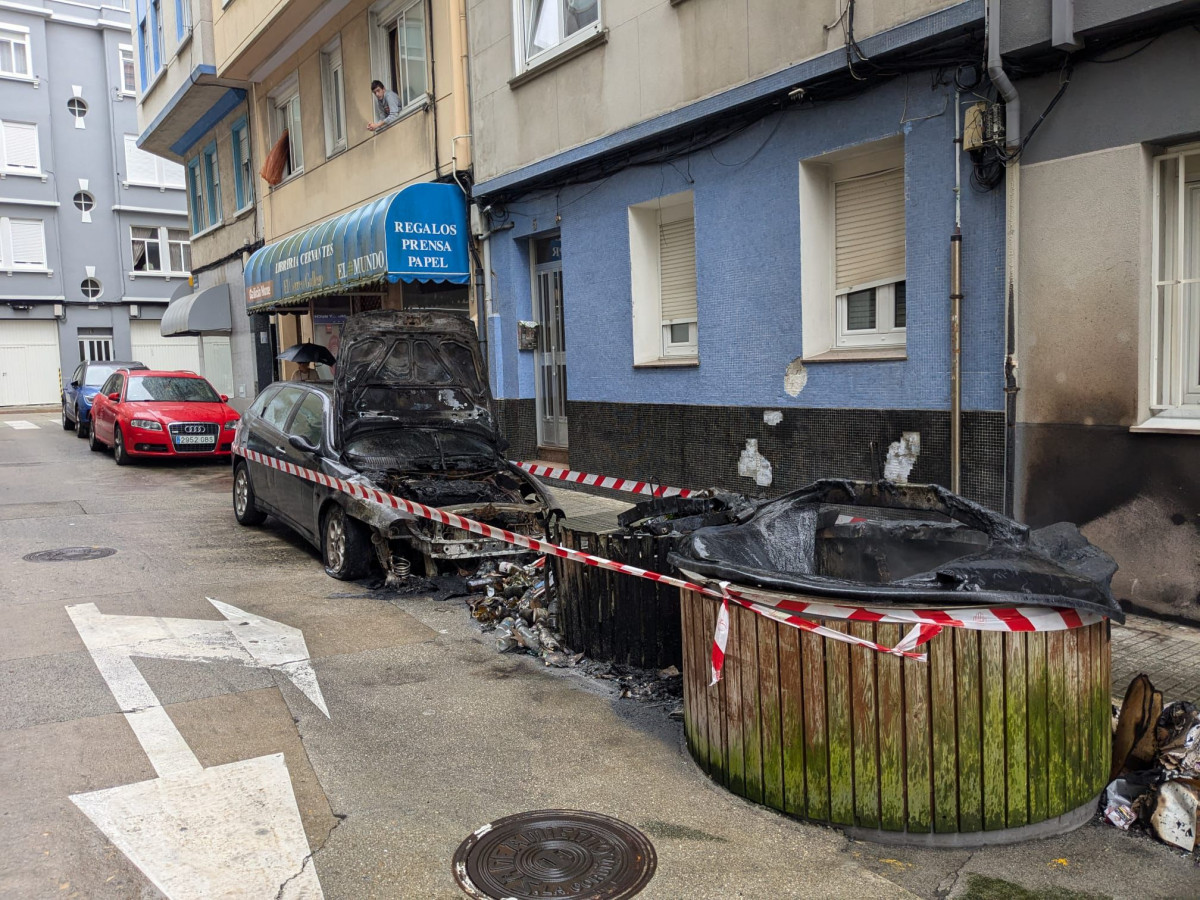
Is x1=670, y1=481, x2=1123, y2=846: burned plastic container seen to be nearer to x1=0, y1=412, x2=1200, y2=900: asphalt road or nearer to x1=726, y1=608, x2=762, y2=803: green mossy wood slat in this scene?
x1=726, y1=608, x2=762, y2=803: green mossy wood slat

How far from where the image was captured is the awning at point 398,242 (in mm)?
12773

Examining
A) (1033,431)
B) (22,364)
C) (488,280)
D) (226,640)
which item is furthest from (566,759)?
(22,364)

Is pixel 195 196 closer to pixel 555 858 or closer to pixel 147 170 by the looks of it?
pixel 147 170

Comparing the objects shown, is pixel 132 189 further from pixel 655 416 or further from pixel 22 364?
pixel 655 416

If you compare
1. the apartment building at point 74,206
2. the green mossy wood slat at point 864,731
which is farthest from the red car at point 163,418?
the apartment building at point 74,206

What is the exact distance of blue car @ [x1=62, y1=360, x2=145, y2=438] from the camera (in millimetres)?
21167

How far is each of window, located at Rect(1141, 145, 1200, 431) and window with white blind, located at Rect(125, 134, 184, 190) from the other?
3610 cm

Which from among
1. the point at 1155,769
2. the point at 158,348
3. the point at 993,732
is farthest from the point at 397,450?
the point at 158,348

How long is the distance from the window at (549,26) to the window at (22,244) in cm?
2842

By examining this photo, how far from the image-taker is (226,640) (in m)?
6.28

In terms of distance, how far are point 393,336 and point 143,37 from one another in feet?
69.0

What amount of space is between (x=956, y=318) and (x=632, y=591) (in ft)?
11.4

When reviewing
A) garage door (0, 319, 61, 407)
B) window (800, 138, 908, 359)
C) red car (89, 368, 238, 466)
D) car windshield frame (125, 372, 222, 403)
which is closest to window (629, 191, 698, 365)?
window (800, 138, 908, 359)

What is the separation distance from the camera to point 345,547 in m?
7.87
